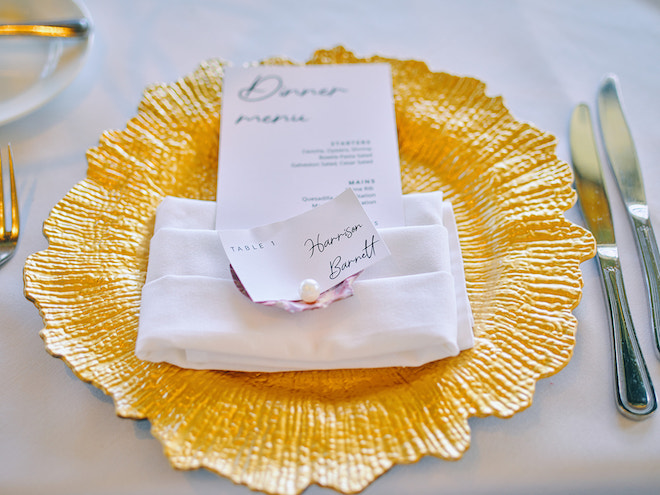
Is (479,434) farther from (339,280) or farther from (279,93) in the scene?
(279,93)

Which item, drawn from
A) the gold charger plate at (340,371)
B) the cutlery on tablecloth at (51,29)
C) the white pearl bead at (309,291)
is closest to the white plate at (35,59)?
the cutlery on tablecloth at (51,29)

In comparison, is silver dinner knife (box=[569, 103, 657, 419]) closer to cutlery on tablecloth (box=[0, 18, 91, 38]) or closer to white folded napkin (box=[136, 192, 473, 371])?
white folded napkin (box=[136, 192, 473, 371])

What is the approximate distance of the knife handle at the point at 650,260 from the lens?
571 millimetres

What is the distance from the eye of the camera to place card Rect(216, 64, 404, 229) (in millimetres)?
662

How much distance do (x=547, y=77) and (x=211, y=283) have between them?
0.63 m

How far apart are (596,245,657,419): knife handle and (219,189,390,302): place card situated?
0.26m

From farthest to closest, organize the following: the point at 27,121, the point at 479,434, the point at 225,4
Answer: the point at 225,4 → the point at 27,121 → the point at 479,434

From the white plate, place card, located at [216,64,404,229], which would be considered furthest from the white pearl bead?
the white plate

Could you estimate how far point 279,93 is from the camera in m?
0.75

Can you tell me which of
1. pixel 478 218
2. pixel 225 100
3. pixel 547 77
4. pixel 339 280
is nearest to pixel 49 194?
pixel 225 100

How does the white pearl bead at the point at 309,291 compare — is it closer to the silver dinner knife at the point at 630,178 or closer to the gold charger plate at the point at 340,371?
the gold charger plate at the point at 340,371

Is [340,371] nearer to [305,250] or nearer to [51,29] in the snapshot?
[305,250]

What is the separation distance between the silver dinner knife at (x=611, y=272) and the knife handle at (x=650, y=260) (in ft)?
0.09

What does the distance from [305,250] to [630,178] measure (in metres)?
0.45
